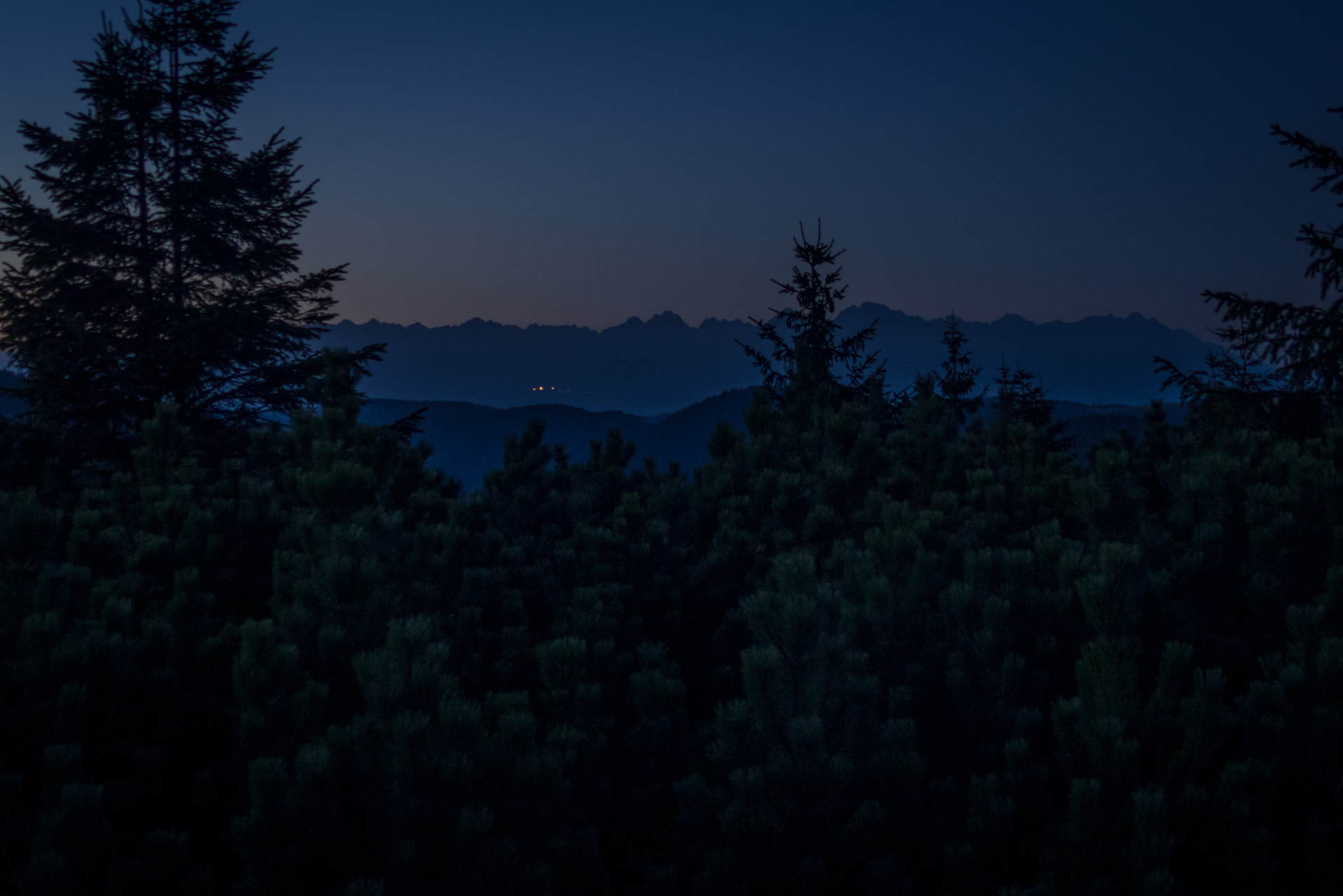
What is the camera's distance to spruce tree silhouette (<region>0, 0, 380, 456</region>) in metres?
14.4

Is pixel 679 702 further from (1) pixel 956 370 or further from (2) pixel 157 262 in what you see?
(1) pixel 956 370

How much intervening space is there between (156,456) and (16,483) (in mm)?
6044

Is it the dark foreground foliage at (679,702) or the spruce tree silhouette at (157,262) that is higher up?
the spruce tree silhouette at (157,262)

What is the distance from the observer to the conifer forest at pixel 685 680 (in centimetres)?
232

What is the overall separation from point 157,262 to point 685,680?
17.5 meters

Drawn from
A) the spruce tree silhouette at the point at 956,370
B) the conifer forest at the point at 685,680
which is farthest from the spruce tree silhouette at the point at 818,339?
the conifer forest at the point at 685,680

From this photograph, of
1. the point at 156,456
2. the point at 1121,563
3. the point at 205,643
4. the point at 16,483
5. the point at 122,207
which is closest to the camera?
the point at 1121,563

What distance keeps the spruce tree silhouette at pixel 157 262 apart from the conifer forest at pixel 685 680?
1058 cm

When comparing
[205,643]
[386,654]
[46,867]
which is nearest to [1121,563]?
[386,654]

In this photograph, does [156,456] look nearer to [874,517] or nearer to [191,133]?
[874,517]

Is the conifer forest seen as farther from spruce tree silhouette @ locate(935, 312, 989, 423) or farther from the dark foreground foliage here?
spruce tree silhouette @ locate(935, 312, 989, 423)

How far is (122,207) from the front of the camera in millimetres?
16172

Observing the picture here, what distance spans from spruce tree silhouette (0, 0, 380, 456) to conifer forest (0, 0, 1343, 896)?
34.7 ft

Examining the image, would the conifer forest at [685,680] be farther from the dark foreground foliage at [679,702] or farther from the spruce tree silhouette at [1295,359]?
the spruce tree silhouette at [1295,359]
